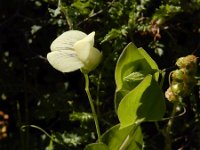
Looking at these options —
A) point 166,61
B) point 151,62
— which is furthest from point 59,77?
point 151,62

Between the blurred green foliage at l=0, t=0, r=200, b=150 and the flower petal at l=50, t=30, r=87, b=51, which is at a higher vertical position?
the flower petal at l=50, t=30, r=87, b=51

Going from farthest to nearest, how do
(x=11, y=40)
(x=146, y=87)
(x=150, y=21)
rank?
1. (x=11, y=40)
2. (x=150, y=21)
3. (x=146, y=87)

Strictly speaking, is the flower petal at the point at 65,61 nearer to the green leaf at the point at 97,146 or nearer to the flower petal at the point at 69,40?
the flower petal at the point at 69,40

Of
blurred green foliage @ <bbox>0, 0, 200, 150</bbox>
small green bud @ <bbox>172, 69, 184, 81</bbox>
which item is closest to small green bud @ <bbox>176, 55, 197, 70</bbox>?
small green bud @ <bbox>172, 69, 184, 81</bbox>

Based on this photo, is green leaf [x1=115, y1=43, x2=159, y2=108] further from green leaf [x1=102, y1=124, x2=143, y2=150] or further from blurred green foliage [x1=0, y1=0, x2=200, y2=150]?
blurred green foliage [x1=0, y1=0, x2=200, y2=150]

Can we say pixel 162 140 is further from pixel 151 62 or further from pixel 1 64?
pixel 1 64

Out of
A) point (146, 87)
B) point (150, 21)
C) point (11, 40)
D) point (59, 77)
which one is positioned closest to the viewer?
point (146, 87)

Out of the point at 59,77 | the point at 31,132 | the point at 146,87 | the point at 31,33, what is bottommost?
the point at 31,132

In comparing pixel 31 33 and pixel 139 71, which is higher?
pixel 139 71
